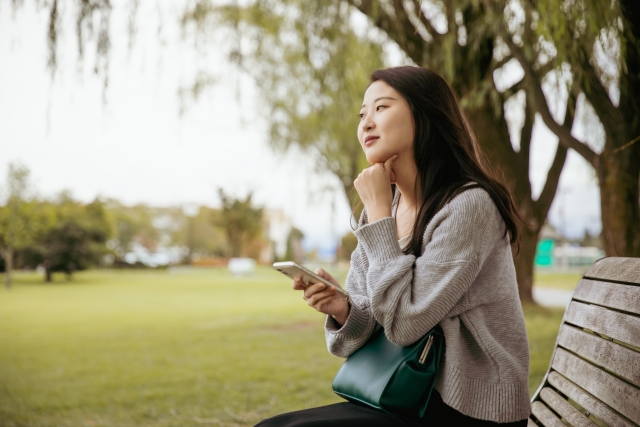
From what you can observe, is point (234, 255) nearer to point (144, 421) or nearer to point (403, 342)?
point (144, 421)

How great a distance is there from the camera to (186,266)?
32938 millimetres

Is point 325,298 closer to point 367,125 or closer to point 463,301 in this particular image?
point 463,301

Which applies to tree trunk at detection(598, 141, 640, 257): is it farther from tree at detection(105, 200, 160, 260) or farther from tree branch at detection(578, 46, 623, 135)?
tree at detection(105, 200, 160, 260)

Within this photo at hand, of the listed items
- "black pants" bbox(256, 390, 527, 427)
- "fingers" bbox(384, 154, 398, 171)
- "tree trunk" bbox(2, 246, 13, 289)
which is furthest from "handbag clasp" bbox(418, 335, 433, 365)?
"tree trunk" bbox(2, 246, 13, 289)

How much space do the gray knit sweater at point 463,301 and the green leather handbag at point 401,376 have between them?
0.09 ft

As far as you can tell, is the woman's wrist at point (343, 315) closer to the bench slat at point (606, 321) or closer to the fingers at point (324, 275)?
the fingers at point (324, 275)

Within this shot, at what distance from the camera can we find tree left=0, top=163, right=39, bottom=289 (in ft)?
49.0

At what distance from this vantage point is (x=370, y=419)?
1299 mm

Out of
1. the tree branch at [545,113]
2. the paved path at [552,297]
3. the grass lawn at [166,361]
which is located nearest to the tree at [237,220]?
the grass lawn at [166,361]

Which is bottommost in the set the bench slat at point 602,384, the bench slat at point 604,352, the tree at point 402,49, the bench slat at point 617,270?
the bench slat at point 602,384

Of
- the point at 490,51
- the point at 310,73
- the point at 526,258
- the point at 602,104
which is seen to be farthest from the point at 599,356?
the point at 526,258

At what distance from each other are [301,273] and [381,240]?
0.68ft

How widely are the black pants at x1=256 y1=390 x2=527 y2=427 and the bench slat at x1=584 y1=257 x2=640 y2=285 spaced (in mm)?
474

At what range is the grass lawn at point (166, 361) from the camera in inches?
184
